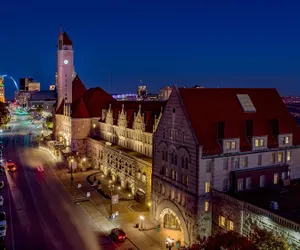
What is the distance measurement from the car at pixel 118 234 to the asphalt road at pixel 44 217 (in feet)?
2.99

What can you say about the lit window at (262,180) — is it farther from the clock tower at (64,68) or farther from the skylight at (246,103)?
the clock tower at (64,68)

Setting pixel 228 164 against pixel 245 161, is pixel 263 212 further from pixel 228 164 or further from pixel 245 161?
pixel 245 161

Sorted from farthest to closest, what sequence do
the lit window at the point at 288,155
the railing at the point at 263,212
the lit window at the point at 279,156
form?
the lit window at the point at 288,155
the lit window at the point at 279,156
the railing at the point at 263,212

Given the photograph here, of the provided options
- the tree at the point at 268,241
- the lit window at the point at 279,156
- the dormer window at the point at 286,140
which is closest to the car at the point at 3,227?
the tree at the point at 268,241

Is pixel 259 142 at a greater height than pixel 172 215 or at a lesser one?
greater

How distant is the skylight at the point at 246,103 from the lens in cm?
5627

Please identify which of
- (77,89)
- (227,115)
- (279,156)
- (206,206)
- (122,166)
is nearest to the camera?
(206,206)

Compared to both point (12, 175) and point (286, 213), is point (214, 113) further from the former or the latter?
point (12, 175)

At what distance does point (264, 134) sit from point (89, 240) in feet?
98.9

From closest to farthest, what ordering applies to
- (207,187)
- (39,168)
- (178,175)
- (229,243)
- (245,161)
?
(229,243) → (207,187) → (245,161) → (178,175) → (39,168)

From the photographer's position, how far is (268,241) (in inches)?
1423

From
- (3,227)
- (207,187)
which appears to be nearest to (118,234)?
(207,187)

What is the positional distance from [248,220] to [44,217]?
34.7 metres

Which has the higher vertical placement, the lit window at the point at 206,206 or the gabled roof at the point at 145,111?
the gabled roof at the point at 145,111
